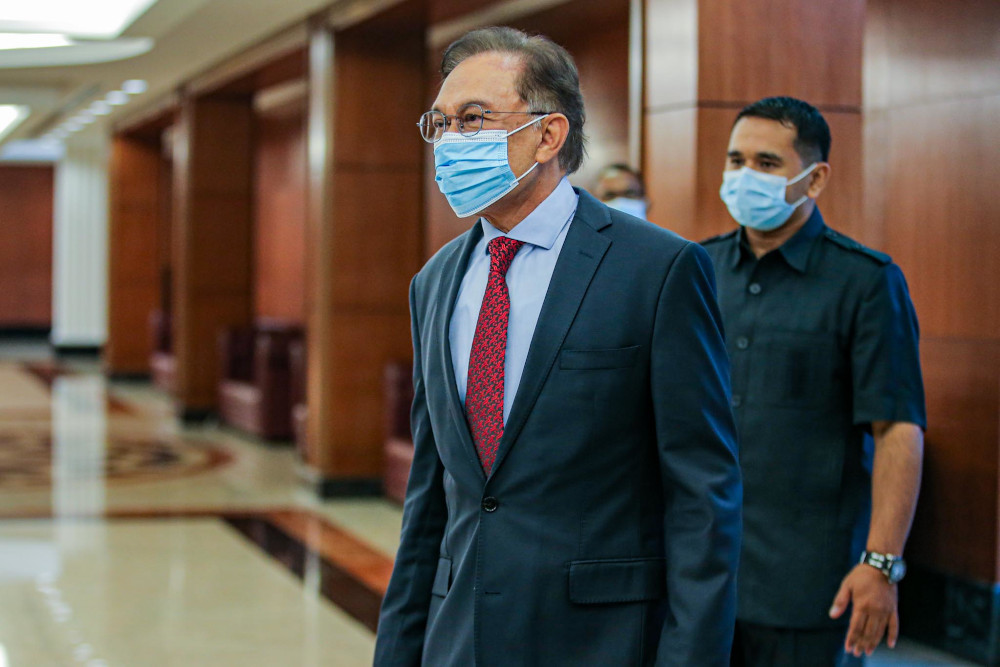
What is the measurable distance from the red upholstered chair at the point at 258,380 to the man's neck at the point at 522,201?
34.0ft

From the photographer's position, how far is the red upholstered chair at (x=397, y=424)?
28.7ft

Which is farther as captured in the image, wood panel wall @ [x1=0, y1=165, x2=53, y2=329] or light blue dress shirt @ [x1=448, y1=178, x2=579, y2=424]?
wood panel wall @ [x1=0, y1=165, x2=53, y2=329]

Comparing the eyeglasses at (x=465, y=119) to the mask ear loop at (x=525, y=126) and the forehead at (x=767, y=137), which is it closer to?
the mask ear loop at (x=525, y=126)

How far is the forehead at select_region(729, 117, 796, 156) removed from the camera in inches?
117

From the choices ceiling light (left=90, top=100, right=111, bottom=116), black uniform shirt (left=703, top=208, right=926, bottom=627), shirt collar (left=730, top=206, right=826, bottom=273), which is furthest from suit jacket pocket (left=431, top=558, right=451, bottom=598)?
ceiling light (left=90, top=100, right=111, bottom=116)

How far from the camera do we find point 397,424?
898 cm

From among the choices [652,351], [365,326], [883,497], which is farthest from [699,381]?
[365,326]

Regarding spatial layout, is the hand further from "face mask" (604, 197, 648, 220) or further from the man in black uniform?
"face mask" (604, 197, 648, 220)

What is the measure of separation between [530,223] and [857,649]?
129 cm

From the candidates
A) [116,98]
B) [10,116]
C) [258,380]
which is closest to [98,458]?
[258,380]

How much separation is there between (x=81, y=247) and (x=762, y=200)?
874 inches

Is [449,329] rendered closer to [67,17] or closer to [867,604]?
[867,604]

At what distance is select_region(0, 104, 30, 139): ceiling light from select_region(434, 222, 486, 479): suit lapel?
15.3 m

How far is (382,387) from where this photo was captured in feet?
30.7
